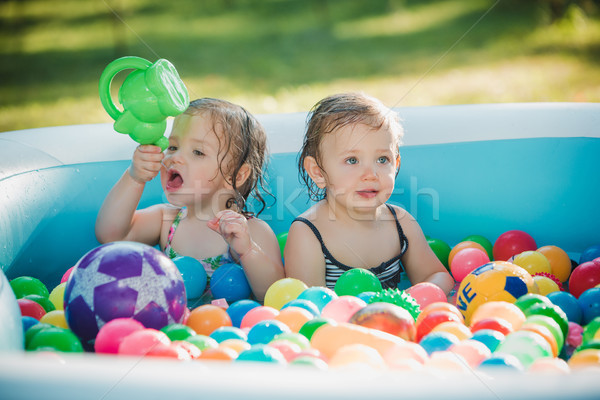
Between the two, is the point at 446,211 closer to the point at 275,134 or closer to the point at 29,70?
the point at 275,134

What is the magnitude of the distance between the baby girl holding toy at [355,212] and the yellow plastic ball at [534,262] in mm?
238

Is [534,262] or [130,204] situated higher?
[534,262]

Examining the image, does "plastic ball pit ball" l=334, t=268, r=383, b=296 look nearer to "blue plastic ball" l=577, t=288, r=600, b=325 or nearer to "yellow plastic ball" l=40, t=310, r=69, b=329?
"blue plastic ball" l=577, t=288, r=600, b=325

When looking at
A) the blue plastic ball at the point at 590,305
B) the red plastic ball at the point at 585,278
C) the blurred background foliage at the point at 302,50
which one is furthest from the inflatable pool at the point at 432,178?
the blurred background foliage at the point at 302,50

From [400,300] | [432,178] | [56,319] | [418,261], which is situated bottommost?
[56,319]

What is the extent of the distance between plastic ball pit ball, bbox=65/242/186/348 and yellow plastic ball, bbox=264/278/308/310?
35cm

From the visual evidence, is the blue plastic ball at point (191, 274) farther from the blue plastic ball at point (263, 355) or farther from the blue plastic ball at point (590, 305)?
the blue plastic ball at point (590, 305)

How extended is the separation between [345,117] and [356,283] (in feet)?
1.74

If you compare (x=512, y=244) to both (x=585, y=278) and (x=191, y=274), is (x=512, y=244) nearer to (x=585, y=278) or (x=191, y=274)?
(x=585, y=278)

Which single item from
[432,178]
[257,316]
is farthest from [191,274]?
[432,178]

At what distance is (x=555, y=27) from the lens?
23.2ft

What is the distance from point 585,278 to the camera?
198cm

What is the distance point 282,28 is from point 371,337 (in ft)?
23.2

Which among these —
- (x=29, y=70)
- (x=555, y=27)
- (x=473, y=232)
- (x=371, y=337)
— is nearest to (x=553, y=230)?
(x=473, y=232)
